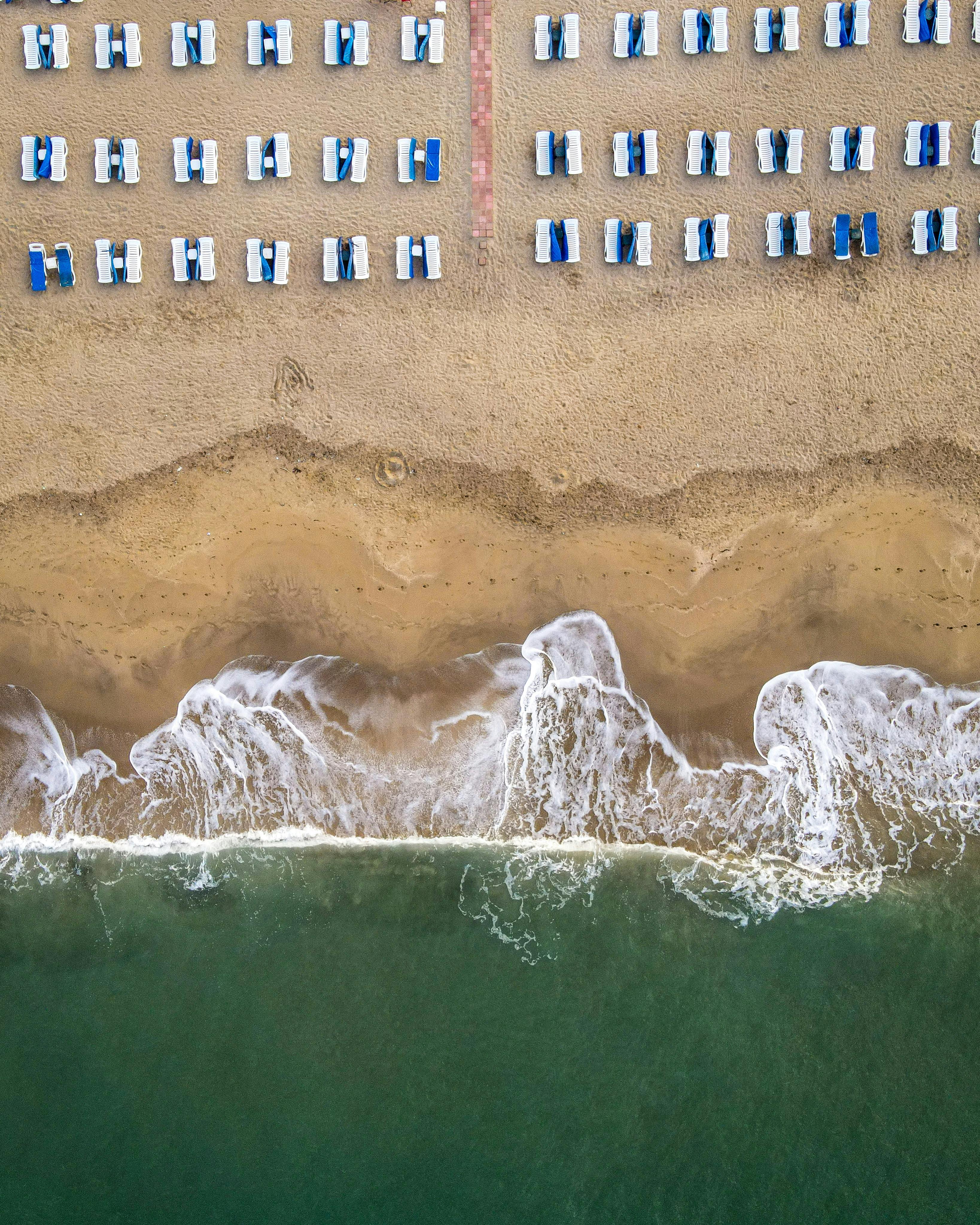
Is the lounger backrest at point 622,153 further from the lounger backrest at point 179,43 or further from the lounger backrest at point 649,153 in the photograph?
the lounger backrest at point 179,43

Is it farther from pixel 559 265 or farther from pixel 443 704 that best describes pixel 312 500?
pixel 559 265

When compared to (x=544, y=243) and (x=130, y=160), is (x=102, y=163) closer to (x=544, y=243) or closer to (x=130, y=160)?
(x=130, y=160)

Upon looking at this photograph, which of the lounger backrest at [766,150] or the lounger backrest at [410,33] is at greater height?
the lounger backrest at [410,33]

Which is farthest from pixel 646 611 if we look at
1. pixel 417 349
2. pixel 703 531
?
pixel 417 349

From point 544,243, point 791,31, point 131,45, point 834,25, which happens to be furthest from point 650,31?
point 131,45

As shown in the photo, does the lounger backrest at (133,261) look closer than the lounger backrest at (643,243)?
No

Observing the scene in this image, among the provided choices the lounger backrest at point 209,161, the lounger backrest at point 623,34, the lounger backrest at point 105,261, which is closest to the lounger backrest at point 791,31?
the lounger backrest at point 623,34

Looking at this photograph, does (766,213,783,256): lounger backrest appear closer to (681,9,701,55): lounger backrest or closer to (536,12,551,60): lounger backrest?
(681,9,701,55): lounger backrest
